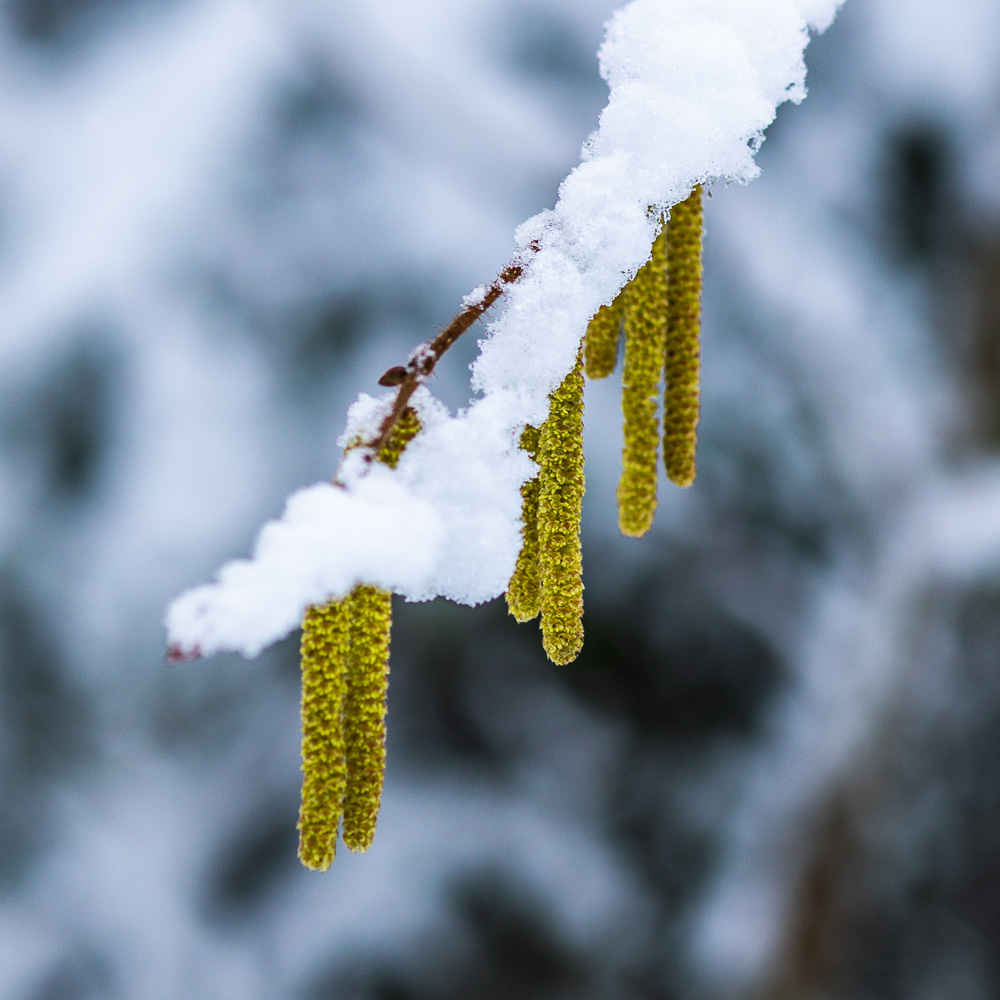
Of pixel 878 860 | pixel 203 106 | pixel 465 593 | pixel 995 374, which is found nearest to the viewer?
pixel 465 593

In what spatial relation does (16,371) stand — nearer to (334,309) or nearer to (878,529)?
(334,309)

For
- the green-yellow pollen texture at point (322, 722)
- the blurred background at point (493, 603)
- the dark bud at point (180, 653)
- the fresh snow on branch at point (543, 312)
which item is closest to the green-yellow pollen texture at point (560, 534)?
the fresh snow on branch at point (543, 312)

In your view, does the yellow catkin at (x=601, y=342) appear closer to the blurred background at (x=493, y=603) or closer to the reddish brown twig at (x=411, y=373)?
the reddish brown twig at (x=411, y=373)

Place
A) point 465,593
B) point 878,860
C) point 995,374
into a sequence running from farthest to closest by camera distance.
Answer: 1. point 878,860
2. point 995,374
3. point 465,593

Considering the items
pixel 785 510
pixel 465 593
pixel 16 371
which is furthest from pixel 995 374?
pixel 16 371

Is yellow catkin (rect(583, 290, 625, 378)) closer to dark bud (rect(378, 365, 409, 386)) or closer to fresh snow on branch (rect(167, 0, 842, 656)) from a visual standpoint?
fresh snow on branch (rect(167, 0, 842, 656))

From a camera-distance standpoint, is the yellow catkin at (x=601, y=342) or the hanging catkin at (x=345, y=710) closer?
the hanging catkin at (x=345, y=710)
